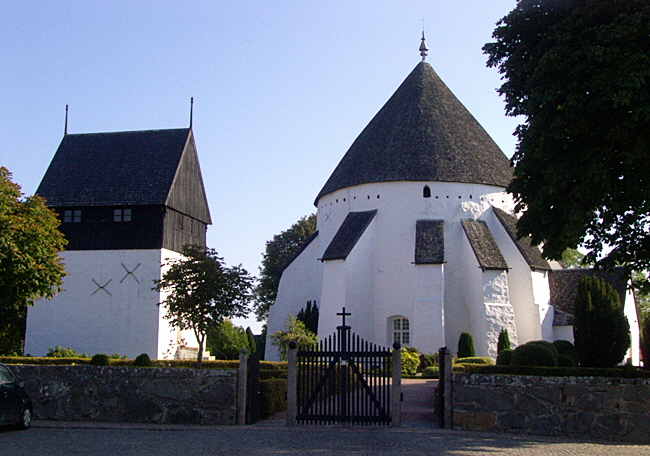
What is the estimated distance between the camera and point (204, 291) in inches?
1126

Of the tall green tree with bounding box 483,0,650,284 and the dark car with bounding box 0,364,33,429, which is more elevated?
the tall green tree with bounding box 483,0,650,284

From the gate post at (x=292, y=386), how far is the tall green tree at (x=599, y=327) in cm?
1756

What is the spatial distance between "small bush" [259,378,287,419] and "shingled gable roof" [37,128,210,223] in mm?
22658

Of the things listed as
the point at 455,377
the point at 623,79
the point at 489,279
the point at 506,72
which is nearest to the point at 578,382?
the point at 455,377

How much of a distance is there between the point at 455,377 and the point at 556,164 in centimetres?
507

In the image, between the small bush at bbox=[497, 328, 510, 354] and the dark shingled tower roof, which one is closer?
the small bush at bbox=[497, 328, 510, 354]

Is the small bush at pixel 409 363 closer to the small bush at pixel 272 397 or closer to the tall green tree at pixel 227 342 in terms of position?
the tall green tree at pixel 227 342

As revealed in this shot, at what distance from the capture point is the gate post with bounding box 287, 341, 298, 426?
1476 cm

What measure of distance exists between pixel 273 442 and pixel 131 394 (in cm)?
422

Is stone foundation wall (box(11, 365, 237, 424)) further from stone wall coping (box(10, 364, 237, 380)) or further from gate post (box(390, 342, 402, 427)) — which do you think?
gate post (box(390, 342, 402, 427))

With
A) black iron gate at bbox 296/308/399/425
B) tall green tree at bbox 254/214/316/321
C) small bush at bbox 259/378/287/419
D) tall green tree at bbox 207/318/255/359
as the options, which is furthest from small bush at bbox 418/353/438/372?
tall green tree at bbox 254/214/316/321

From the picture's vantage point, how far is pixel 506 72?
1669cm

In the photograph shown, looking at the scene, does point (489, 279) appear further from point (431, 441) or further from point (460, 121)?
point (431, 441)

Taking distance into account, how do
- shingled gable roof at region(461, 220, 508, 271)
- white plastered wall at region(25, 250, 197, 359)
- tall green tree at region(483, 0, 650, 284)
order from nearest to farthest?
1. tall green tree at region(483, 0, 650, 284)
2. shingled gable roof at region(461, 220, 508, 271)
3. white plastered wall at region(25, 250, 197, 359)
